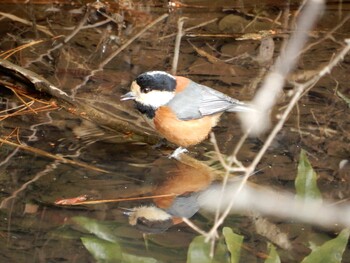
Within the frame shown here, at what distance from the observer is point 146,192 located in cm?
416

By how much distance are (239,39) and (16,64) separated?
168 cm

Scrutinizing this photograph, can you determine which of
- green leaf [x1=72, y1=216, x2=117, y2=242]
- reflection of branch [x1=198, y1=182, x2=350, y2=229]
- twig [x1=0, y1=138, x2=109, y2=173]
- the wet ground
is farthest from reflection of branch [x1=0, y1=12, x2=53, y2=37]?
green leaf [x1=72, y1=216, x2=117, y2=242]

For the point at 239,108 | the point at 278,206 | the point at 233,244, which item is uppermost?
the point at 233,244

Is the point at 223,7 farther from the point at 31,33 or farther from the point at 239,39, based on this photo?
the point at 31,33

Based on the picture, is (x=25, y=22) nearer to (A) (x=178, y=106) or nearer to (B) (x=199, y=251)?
(A) (x=178, y=106)

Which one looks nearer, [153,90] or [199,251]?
[199,251]

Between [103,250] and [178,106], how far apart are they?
4.66ft

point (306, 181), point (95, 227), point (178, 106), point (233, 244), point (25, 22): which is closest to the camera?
point (233, 244)

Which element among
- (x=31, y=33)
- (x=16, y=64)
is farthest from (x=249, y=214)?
(x=31, y=33)

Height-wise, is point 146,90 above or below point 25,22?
above

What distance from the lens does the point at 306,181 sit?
3.63 meters

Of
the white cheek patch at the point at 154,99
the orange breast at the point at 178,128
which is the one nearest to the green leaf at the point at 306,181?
the orange breast at the point at 178,128

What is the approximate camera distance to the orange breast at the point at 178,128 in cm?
448

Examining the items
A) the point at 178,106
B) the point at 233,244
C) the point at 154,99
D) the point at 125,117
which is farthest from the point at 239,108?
the point at 233,244
